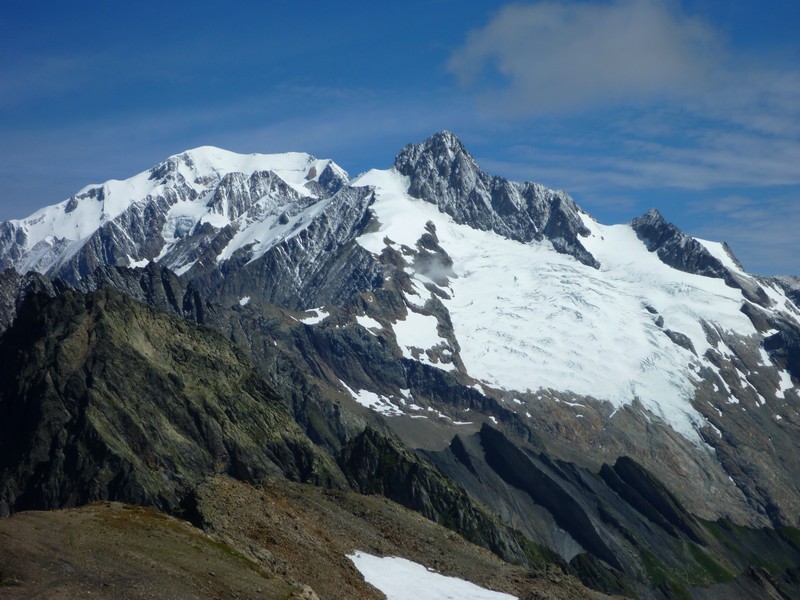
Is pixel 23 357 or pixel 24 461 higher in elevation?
pixel 23 357

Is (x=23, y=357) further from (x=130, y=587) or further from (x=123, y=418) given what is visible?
(x=130, y=587)

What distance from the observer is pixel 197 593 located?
5344 centimetres

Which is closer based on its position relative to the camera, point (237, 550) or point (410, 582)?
point (237, 550)

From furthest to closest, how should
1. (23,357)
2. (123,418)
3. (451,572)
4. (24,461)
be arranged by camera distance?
1. (23,357)
2. (123,418)
3. (24,461)
4. (451,572)

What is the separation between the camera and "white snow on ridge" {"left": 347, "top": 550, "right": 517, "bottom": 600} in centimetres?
7369

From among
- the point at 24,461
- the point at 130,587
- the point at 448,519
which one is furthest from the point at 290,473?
the point at 130,587

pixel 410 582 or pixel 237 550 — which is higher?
pixel 237 550

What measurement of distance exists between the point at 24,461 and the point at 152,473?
2038cm

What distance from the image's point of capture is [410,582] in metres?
76.2

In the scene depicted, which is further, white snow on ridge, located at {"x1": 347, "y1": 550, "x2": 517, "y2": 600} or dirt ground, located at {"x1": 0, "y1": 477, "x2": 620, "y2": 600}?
white snow on ridge, located at {"x1": 347, "y1": 550, "x2": 517, "y2": 600}

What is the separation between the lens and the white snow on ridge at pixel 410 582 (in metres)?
73.7

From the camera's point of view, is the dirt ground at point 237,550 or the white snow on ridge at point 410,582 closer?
the dirt ground at point 237,550

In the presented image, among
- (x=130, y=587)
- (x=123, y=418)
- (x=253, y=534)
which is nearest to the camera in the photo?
(x=130, y=587)

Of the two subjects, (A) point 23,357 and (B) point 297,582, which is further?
(A) point 23,357
